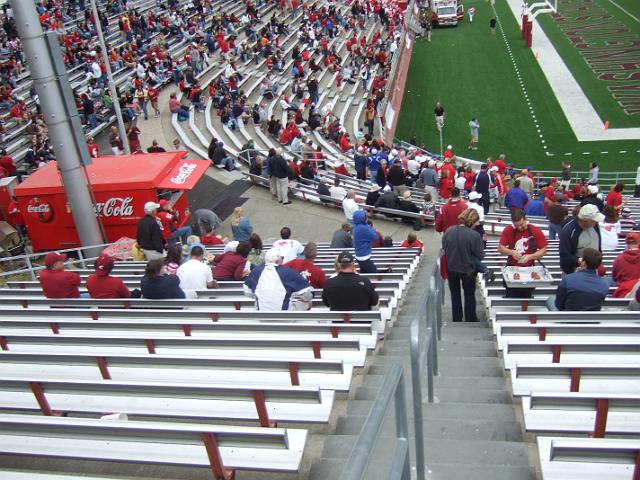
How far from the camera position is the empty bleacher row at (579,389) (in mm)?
3232

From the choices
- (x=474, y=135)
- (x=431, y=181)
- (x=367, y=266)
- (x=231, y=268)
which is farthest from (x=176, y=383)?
(x=474, y=135)

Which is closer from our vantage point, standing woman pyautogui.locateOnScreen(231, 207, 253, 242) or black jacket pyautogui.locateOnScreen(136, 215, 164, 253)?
black jacket pyautogui.locateOnScreen(136, 215, 164, 253)

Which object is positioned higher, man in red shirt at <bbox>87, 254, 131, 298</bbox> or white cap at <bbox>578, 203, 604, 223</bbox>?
white cap at <bbox>578, 203, 604, 223</bbox>

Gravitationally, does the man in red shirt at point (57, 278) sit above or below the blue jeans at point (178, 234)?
above

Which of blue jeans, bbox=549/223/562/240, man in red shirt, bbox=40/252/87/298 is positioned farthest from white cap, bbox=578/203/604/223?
man in red shirt, bbox=40/252/87/298

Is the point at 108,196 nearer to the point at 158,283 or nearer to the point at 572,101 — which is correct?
the point at 158,283

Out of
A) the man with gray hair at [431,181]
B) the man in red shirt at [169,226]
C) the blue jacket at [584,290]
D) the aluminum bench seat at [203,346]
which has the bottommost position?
the man with gray hair at [431,181]

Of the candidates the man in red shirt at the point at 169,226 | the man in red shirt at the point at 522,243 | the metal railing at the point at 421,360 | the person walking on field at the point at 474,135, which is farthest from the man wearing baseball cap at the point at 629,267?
the person walking on field at the point at 474,135

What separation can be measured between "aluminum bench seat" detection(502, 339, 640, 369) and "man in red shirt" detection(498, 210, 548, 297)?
221cm

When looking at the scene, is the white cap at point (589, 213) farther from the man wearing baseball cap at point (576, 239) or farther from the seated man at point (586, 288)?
the seated man at point (586, 288)

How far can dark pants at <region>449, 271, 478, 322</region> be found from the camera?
740 cm

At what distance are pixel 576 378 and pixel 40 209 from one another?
1252 centimetres

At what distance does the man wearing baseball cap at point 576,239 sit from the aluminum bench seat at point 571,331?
180 centimetres

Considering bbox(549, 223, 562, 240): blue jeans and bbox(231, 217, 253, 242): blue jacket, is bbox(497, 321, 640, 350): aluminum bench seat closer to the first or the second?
bbox(549, 223, 562, 240): blue jeans
